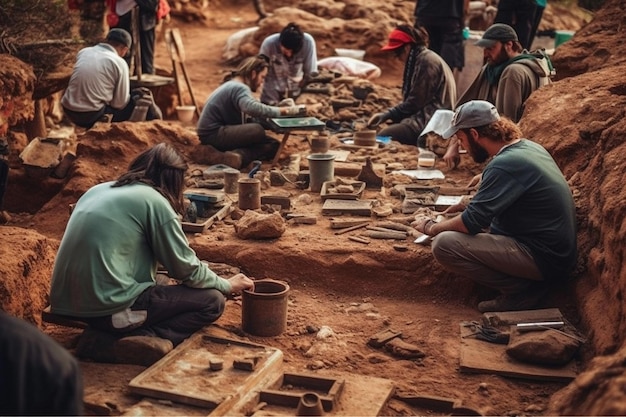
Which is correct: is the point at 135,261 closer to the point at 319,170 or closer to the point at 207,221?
the point at 207,221

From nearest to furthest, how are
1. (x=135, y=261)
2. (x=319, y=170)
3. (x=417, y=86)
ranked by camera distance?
(x=135, y=261)
(x=319, y=170)
(x=417, y=86)

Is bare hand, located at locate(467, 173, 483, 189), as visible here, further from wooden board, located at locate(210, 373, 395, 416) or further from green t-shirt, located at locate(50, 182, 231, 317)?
green t-shirt, located at locate(50, 182, 231, 317)

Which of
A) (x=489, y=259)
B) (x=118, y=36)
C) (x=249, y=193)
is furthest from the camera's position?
(x=118, y=36)

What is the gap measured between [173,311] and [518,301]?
2776 millimetres

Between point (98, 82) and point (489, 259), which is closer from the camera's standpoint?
point (489, 259)

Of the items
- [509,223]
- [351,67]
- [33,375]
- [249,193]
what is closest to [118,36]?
[249,193]

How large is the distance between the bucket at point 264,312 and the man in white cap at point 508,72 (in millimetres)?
4076

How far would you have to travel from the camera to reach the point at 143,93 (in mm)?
12938

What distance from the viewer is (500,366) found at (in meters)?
6.30

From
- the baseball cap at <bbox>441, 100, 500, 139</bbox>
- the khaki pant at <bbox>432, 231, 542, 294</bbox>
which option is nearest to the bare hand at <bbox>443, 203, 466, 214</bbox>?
the khaki pant at <bbox>432, 231, 542, 294</bbox>

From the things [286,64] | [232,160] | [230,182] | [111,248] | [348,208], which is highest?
[111,248]

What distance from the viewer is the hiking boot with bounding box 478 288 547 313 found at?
7.22m

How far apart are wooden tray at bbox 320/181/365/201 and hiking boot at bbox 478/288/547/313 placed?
2416 millimetres

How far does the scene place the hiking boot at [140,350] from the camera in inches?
240
